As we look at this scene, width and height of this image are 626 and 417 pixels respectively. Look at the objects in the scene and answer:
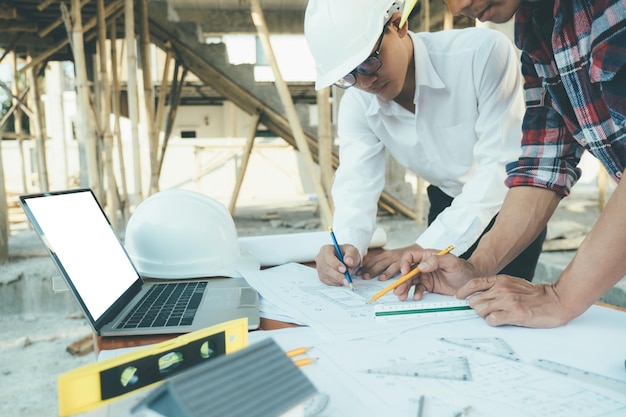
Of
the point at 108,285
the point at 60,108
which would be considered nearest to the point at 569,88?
the point at 108,285

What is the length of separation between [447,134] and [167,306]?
116 centimetres

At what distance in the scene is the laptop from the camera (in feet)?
3.23

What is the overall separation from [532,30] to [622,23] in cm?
34

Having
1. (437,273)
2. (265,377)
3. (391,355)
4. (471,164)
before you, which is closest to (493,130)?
(471,164)

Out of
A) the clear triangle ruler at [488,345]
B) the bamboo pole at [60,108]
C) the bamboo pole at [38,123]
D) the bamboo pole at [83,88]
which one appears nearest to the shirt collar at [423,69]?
the clear triangle ruler at [488,345]

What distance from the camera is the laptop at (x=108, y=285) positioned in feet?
3.23

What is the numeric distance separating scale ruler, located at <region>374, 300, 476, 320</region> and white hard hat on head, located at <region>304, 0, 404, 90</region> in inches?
26.9

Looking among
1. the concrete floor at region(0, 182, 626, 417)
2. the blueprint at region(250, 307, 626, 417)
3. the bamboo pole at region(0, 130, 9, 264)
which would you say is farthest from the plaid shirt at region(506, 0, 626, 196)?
the bamboo pole at region(0, 130, 9, 264)

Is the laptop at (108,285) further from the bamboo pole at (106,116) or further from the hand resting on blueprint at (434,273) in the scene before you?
the bamboo pole at (106,116)

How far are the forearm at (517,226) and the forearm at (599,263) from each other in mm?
294

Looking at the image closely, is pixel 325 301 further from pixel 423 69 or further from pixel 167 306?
pixel 423 69

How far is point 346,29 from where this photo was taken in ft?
4.85

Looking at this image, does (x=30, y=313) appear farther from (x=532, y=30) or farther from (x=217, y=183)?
(x=217, y=183)

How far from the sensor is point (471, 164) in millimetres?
1931
